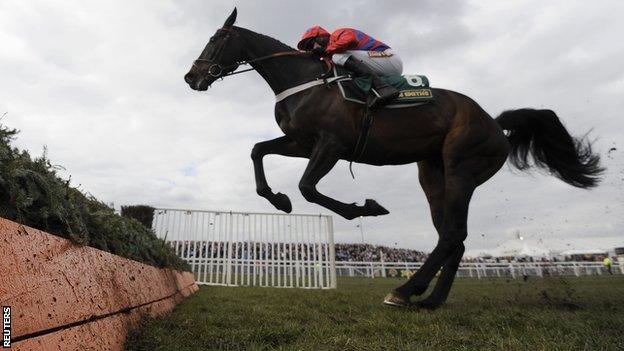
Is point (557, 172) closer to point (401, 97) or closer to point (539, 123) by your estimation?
point (539, 123)

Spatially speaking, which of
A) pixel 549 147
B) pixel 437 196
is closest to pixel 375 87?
pixel 437 196

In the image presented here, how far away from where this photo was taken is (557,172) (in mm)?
5367

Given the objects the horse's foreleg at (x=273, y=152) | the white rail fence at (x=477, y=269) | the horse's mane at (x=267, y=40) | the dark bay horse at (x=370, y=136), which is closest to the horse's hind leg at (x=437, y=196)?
the dark bay horse at (x=370, y=136)

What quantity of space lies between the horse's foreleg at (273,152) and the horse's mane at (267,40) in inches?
36.7

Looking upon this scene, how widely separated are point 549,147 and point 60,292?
18.6 feet

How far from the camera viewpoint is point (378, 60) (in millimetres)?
4195

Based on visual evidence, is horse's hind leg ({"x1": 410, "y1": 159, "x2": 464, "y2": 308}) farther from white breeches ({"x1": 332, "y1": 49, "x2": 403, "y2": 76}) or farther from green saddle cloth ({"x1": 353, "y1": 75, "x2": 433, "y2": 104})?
white breeches ({"x1": 332, "y1": 49, "x2": 403, "y2": 76})

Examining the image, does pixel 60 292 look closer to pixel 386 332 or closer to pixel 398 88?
pixel 386 332

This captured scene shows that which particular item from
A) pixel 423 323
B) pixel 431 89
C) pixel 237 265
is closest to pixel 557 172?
pixel 431 89

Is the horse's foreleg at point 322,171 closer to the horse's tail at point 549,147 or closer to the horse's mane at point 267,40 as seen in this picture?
the horse's mane at point 267,40

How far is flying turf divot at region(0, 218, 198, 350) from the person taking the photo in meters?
1.25

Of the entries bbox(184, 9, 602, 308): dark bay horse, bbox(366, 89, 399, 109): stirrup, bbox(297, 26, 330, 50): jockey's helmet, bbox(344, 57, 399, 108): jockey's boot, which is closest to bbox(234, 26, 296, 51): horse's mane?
bbox(184, 9, 602, 308): dark bay horse

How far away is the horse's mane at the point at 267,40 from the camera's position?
415 cm

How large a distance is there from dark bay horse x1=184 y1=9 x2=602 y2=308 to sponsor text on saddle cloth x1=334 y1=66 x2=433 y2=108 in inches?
2.8
